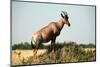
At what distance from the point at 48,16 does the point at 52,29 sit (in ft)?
0.54

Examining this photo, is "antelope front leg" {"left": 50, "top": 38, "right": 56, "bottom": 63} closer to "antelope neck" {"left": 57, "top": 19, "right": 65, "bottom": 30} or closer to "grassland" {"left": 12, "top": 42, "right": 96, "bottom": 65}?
"grassland" {"left": 12, "top": 42, "right": 96, "bottom": 65}

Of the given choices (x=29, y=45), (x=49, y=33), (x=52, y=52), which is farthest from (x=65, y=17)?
(x=29, y=45)

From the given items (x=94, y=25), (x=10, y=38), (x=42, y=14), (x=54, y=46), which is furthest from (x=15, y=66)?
(x=94, y=25)

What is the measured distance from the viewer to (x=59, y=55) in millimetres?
2551

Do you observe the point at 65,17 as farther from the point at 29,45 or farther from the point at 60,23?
the point at 29,45

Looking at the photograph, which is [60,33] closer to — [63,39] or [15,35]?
[63,39]

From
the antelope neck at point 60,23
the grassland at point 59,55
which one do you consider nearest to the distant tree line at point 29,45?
the grassland at point 59,55

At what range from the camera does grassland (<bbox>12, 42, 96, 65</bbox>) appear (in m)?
2.38

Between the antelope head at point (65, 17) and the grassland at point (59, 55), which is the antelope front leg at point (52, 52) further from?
the antelope head at point (65, 17)

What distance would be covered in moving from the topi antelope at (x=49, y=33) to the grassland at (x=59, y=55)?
3.2 inches

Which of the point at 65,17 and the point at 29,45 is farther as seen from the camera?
the point at 65,17

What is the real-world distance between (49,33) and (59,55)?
30 centimetres

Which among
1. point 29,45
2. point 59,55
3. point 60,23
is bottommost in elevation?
point 59,55

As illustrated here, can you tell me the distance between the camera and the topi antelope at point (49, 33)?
2447mm
